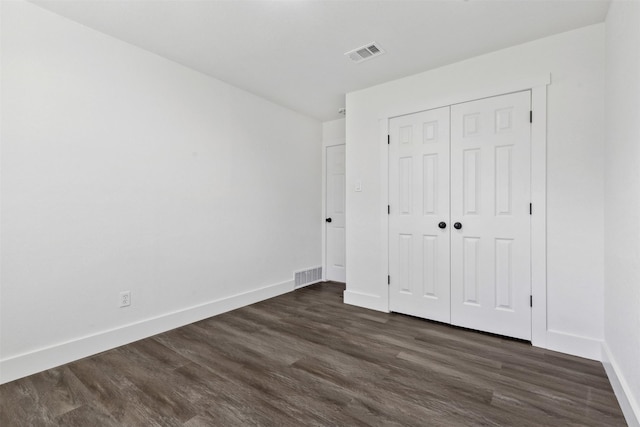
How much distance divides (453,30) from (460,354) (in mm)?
2471

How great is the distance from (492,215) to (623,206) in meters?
0.93

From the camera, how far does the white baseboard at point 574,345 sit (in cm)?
213

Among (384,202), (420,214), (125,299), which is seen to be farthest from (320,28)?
(125,299)

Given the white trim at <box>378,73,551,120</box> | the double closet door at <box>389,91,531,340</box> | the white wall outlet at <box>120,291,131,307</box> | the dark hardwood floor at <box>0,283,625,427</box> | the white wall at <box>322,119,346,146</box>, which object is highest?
the white wall at <box>322,119,346,146</box>

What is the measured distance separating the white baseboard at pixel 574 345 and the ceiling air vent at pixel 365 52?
2.68 metres

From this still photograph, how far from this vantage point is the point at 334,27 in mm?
2199

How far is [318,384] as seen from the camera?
1.83m

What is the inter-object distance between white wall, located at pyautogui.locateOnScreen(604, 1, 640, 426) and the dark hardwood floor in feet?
0.86

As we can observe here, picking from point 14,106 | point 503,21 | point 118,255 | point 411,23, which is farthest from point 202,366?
point 503,21

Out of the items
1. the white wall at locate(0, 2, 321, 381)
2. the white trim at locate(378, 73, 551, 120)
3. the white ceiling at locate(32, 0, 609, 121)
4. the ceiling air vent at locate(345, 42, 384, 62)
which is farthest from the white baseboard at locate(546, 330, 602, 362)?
the white wall at locate(0, 2, 321, 381)

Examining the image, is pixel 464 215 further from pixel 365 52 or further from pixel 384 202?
pixel 365 52

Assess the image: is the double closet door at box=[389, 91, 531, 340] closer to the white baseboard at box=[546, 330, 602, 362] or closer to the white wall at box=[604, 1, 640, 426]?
the white baseboard at box=[546, 330, 602, 362]

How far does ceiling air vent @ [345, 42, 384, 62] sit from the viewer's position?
2469mm

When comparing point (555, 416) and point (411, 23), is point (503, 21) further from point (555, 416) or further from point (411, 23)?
point (555, 416)
